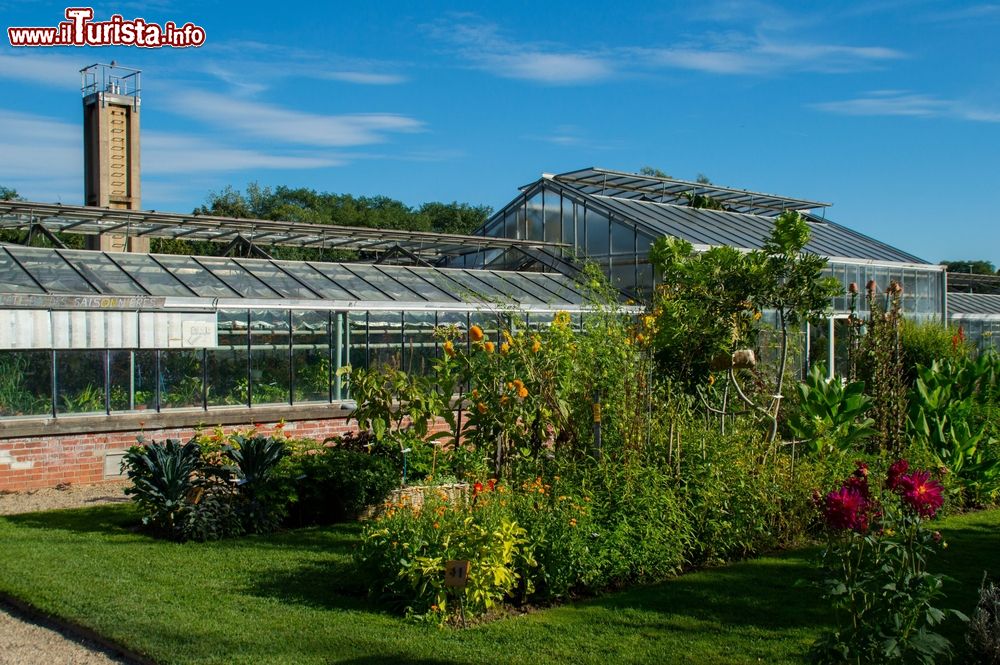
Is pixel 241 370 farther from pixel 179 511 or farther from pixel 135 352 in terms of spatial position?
pixel 179 511

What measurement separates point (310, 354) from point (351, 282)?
2.01 meters

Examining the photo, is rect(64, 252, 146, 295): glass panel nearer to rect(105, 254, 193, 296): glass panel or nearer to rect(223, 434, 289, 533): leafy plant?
rect(105, 254, 193, 296): glass panel

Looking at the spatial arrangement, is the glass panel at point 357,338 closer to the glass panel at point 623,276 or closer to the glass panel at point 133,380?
the glass panel at point 133,380

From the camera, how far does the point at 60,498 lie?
1090cm

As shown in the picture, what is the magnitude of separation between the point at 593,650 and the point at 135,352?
30.8 ft

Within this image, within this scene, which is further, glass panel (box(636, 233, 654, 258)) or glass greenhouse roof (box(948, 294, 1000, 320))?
glass greenhouse roof (box(948, 294, 1000, 320))

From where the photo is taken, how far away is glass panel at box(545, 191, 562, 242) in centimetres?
2261

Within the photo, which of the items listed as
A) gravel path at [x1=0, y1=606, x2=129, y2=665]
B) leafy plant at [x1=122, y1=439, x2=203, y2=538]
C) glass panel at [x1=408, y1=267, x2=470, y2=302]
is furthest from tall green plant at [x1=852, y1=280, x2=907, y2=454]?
gravel path at [x1=0, y1=606, x2=129, y2=665]

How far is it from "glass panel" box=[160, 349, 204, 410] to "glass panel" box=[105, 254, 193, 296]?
0.92 m

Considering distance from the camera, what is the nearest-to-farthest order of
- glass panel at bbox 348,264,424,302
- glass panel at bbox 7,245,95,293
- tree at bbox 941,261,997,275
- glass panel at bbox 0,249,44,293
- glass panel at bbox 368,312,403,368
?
glass panel at bbox 0,249,44,293 → glass panel at bbox 7,245,95,293 → glass panel at bbox 368,312,403,368 → glass panel at bbox 348,264,424,302 → tree at bbox 941,261,997,275

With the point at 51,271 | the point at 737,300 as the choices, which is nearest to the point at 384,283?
the point at 51,271

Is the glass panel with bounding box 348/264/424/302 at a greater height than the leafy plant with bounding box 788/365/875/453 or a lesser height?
greater

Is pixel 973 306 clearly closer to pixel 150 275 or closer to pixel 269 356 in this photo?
pixel 269 356

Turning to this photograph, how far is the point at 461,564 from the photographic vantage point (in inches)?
237
